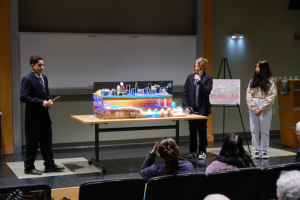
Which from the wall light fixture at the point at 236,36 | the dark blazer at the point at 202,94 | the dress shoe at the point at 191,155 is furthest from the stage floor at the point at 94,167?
the wall light fixture at the point at 236,36

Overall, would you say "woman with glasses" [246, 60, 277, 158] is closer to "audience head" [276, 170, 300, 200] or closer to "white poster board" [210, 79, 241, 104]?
"white poster board" [210, 79, 241, 104]

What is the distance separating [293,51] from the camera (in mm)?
8734

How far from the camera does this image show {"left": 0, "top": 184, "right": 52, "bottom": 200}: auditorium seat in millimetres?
1988

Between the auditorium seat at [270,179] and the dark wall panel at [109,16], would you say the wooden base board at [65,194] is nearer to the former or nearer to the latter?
the auditorium seat at [270,179]

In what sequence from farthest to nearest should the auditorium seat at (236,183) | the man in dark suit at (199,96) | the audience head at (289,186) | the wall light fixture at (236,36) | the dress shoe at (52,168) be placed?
the wall light fixture at (236,36)
the man in dark suit at (199,96)
the dress shoe at (52,168)
the auditorium seat at (236,183)
the audience head at (289,186)

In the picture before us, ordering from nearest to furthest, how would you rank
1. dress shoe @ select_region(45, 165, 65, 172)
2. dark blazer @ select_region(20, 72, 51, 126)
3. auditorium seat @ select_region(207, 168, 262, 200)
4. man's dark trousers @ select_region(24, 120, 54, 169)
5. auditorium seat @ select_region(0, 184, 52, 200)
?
1. auditorium seat @ select_region(0, 184, 52, 200)
2. auditorium seat @ select_region(207, 168, 262, 200)
3. dark blazer @ select_region(20, 72, 51, 126)
4. man's dark trousers @ select_region(24, 120, 54, 169)
5. dress shoe @ select_region(45, 165, 65, 172)

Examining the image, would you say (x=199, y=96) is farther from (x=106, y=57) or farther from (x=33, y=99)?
(x=33, y=99)

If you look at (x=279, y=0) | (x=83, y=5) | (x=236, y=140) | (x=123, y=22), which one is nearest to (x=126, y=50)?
(x=123, y=22)

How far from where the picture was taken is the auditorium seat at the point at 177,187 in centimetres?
252

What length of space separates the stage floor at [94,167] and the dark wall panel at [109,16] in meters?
2.24

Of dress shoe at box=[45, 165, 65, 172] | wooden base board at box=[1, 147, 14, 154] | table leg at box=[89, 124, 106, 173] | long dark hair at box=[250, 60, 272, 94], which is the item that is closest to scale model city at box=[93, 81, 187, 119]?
table leg at box=[89, 124, 106, 173]

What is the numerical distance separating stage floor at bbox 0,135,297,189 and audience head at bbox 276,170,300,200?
128 inches

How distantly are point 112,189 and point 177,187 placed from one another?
1.55 feet

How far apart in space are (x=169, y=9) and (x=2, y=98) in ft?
11.8
